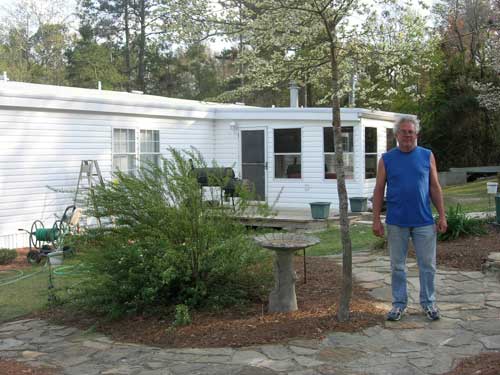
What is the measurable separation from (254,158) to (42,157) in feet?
17.3

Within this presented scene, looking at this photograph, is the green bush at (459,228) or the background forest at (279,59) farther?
the green bush at (459,228)

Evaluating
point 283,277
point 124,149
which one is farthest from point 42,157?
point 283,277

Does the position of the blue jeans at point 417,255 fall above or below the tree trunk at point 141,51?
below

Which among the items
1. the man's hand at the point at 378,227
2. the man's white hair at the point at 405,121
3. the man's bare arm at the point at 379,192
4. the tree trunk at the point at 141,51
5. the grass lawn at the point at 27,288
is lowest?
the grass lawn at the point at 27,288

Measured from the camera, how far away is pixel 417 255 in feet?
14.7

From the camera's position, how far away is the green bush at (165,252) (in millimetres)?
4879

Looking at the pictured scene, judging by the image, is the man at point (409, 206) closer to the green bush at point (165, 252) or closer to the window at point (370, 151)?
the green bush at point (165, 252)

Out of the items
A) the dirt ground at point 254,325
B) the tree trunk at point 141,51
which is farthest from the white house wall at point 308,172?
the tree trunk at point 141,51

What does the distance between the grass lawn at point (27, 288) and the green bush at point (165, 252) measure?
60 cm

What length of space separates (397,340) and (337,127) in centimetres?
165

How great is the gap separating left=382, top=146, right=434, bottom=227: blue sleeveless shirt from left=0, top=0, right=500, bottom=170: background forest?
0.89m

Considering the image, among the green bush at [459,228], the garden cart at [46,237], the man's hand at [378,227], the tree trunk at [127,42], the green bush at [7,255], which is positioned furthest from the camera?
the tree trunk at [127,42]

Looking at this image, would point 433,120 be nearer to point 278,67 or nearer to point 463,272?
point 463,272

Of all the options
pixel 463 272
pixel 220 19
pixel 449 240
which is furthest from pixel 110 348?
pixel 449 240
